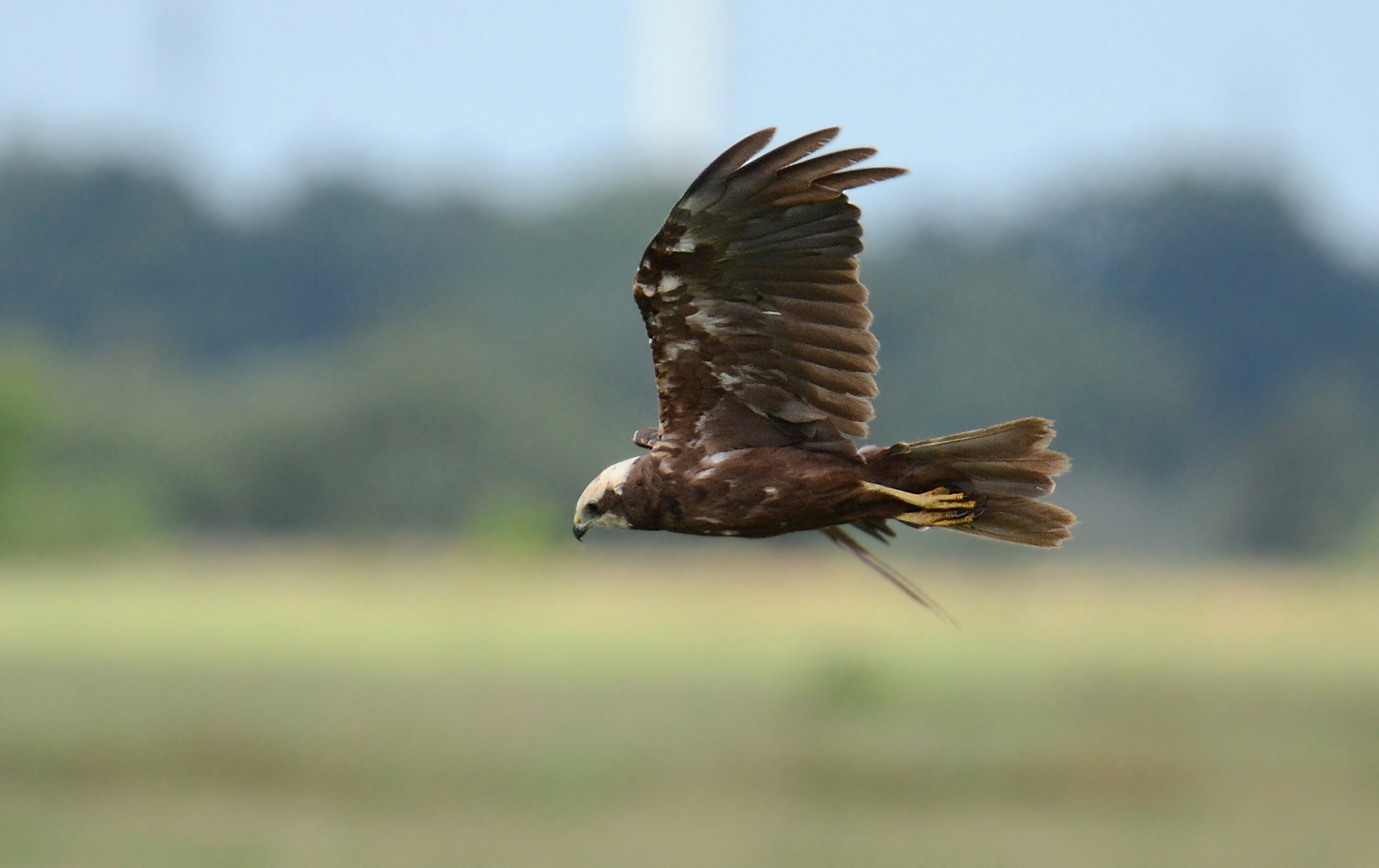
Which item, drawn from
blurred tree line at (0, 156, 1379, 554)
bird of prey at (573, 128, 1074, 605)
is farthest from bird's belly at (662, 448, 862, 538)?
blurred tree line at (0, 156, 1379, 554)

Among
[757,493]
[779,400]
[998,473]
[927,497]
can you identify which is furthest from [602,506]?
[998,473]

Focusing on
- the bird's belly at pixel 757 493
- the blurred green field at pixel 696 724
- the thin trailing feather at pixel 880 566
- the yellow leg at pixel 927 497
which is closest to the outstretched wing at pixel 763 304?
the bird's belly at pixel 757 493

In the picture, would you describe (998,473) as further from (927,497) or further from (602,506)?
(602,506)

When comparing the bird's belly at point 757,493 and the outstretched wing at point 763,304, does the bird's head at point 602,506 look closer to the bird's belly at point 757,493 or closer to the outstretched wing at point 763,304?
the bird's belly at point 757,493

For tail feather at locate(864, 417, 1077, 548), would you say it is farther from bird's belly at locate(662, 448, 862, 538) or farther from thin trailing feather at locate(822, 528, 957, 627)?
thin trailing feather at locate(822, 528, 957, 627)

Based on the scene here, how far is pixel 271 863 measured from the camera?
51.5 ft

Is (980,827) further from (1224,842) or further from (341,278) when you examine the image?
(341,278)

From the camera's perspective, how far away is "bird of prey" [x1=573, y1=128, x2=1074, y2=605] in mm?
6172

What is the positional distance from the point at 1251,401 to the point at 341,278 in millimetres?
27922

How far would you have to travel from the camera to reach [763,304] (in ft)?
21.0

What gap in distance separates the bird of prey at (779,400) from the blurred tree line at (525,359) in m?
36.1

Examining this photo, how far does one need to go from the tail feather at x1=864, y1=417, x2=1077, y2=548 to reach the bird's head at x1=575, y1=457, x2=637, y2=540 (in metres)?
0.79

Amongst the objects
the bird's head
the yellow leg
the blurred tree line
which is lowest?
the bird's head

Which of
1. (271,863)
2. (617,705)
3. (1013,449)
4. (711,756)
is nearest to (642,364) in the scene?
(617,705)
